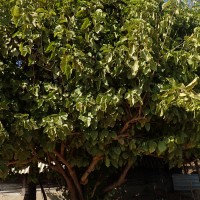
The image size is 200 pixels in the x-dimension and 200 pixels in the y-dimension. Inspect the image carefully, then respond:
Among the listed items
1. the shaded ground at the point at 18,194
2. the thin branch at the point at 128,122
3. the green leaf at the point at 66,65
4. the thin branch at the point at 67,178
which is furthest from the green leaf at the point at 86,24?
the shaded ground at the point at 18,194

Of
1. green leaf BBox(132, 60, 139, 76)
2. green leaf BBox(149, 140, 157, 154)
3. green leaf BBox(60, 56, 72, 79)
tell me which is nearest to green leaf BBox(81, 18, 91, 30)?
green leaf BBox(60, 56, 72, 79)

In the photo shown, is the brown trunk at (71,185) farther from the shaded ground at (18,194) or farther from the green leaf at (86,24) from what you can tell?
the shaded ground at (18,194)

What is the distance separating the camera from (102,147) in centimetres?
552

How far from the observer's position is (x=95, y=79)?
5.20 meters

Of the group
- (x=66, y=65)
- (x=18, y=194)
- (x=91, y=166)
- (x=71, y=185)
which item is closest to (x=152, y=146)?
(x=91, y=166)

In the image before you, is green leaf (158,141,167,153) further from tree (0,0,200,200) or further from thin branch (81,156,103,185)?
thin branch (81,156,103,185)

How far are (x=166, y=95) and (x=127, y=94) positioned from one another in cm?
52

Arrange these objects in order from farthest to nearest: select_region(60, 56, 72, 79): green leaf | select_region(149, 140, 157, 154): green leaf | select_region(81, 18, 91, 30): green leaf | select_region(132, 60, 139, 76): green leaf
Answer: select_region(149, 140, 157, 154): green leaf → select_region(81, 18, 91, 30): green leaf → select_region(132, 60, 139, 76): green leaf → select_region(60, 56, 72, 79): green leaf

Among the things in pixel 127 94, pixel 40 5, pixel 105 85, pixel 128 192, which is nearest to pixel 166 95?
pixel 127 94

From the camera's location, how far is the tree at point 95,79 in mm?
4957

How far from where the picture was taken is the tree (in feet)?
16.3

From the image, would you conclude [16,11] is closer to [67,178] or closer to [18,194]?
[67,178]

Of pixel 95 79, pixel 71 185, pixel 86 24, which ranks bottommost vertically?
pixel 71 185

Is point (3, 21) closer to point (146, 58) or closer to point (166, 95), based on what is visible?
point (146, 58)
